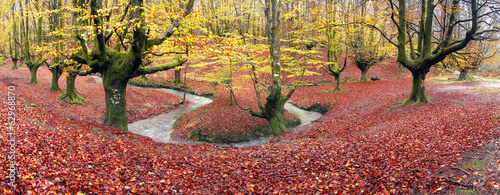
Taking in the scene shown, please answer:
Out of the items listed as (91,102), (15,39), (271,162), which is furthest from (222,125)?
(15,39)

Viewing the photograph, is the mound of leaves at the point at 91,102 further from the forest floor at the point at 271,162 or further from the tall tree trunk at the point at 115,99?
the forest floor at the point at 271,162

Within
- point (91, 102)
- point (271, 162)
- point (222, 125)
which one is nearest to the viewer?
point (271, 162)

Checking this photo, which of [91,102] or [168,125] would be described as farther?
[91,102]

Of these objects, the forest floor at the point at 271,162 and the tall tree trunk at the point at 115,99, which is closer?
the forest floor at the point at 271,162

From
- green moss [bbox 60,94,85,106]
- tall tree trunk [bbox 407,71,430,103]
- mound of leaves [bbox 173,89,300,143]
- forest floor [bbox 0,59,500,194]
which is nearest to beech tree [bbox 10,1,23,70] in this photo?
green moss [bbox 60,94,85,106]

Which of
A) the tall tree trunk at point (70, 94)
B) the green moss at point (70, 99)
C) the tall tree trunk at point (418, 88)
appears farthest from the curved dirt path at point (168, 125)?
the tall tree trunk at point (418, 88)

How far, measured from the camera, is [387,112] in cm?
1407

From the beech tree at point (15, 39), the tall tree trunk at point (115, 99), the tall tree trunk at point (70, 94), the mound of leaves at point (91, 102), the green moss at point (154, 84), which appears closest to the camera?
the tall tree trunk at point (115, 99)

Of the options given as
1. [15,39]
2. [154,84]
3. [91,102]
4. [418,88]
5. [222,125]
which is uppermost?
[15,39]

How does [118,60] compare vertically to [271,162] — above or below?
above

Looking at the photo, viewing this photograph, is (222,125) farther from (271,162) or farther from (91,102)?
(91,102)

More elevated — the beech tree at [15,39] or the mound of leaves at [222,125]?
the beech tree at [15,39]

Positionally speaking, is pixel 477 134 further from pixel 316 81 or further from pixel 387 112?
pixel 316 81

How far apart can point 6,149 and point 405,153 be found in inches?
359
